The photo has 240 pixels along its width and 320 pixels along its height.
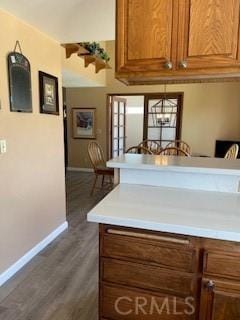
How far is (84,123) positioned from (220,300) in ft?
19.4

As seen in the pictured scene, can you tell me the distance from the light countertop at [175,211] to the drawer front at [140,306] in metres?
0.37

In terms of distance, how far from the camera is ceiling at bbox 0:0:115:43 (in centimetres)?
217

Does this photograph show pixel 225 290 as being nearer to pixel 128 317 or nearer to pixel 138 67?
pixel 128 317

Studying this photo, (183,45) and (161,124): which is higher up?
(183,45)

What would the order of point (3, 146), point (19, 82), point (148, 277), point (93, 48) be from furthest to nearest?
point (93, 48)
point (19, 82)
point (3, 146)
point (148, 277)

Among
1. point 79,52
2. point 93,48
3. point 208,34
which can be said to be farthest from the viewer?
point 93,48

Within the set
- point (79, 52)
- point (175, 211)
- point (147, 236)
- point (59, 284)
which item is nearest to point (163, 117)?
point (79, 52)

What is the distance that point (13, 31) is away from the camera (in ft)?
7.07

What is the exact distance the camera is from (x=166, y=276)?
1252mm

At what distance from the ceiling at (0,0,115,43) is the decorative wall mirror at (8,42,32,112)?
0.31 meters

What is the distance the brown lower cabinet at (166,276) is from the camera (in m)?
1.16

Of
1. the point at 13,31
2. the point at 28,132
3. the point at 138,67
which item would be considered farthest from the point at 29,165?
the point at 138,67

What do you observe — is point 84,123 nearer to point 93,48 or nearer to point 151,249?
point 93,48

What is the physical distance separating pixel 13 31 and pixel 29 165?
3.75 feet
